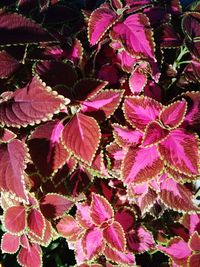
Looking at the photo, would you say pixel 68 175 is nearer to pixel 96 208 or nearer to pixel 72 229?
pixel 96 208

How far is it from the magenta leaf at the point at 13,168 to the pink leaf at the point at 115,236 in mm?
427

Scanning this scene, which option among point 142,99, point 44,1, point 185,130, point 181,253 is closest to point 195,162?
point 185,130

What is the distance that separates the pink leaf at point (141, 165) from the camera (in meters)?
0.98

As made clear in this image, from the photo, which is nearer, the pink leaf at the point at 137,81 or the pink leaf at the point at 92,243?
the pink leaf at the point at 137,81

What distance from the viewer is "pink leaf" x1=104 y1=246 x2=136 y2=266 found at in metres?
1.27

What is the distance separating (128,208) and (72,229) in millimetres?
212

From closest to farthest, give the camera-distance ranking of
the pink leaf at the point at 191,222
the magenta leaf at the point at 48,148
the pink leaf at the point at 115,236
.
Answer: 1. the magenta leaf at the point at 48,148
2. the pink leaf at the point at 115,236
3. the pink leaf at the point at 191,222

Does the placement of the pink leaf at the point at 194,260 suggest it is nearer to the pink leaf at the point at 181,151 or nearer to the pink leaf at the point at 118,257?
the pink leaf at the point at 118,257

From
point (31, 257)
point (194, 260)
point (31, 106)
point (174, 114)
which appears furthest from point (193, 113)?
point (31, 257)

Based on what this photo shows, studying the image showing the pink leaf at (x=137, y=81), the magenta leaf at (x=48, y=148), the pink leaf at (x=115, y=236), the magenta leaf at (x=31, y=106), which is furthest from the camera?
the pink leaf at (x=115, y=236)

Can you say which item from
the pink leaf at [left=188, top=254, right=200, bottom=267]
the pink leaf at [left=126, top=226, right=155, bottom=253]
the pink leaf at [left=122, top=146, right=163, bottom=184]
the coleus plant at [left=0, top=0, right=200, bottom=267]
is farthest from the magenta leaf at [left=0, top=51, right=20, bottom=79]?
the pink leaf at [left=188, top=254, right=200, bottom=267]

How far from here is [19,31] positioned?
96 cm

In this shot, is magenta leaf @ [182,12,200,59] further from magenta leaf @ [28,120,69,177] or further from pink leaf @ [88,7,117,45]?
magenta leaf @ [28,120,69,177]

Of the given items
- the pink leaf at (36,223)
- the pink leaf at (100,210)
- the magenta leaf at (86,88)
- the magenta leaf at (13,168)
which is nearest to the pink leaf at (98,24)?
the magenta leaf at (86,88)
